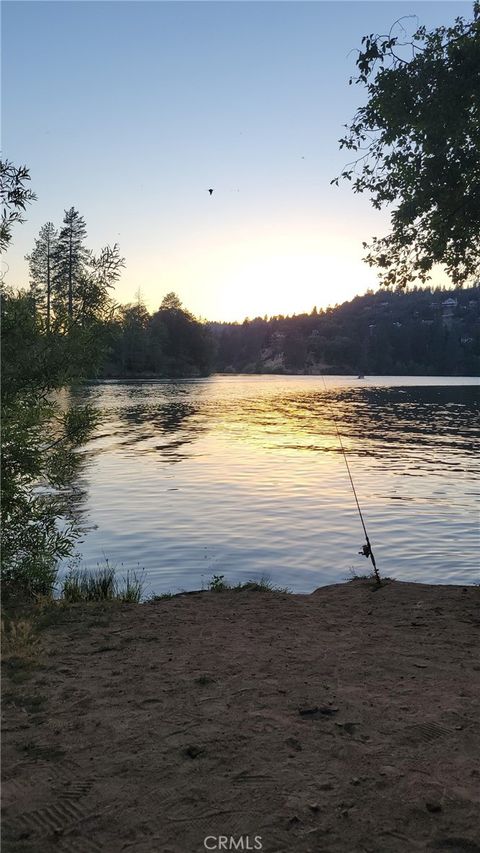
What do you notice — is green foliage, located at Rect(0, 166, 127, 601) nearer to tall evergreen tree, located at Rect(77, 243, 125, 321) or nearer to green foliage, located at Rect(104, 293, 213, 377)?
tall evergreen tree, located at Rect(77, 243, 125, 321)

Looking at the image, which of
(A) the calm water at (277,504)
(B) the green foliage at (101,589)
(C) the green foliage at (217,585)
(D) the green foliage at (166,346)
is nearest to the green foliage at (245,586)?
(C) the green foliage at (217,585)

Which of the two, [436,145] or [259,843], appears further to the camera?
[436,145]

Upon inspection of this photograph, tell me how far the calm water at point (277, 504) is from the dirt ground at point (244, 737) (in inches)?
151

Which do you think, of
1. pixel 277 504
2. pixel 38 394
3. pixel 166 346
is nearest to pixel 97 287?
pixel 38 394

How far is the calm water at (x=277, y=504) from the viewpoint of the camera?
12844 mm

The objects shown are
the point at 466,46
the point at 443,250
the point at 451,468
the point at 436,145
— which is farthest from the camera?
the point at 451,468

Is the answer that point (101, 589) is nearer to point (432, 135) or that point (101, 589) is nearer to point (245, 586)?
point (245, 586)

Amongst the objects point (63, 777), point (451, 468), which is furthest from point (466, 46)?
point (451, 468)

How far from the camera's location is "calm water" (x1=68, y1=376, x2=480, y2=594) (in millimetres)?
12844

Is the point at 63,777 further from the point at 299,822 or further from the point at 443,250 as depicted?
the point at 443,250

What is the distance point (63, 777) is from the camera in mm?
4391

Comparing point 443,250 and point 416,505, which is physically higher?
point 443,250

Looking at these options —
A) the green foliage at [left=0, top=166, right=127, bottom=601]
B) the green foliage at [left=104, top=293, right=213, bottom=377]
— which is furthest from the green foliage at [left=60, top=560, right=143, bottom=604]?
the green foliage at [left=104, top=293, right=213, bottom=377]

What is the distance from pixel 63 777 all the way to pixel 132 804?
648 mm
